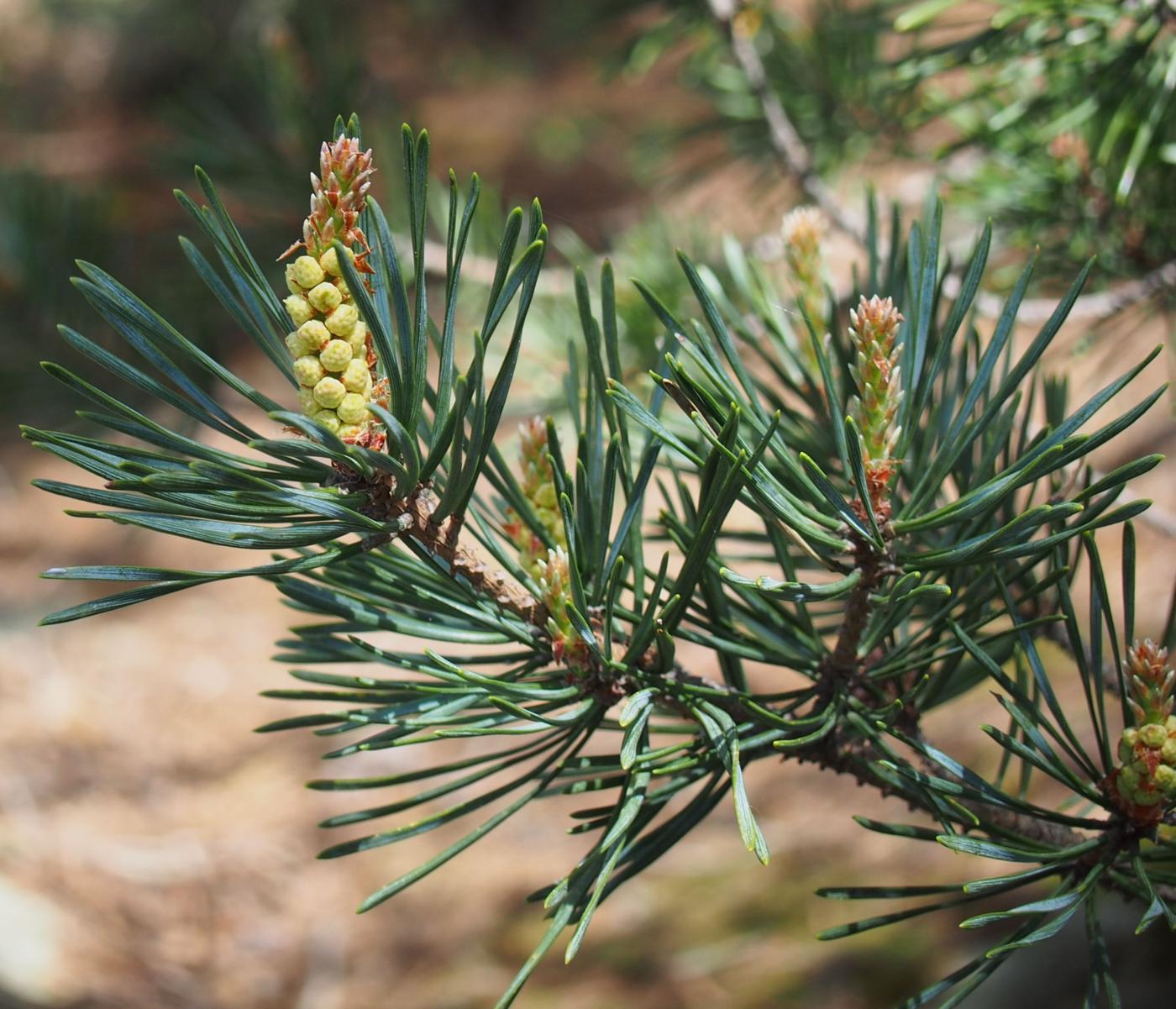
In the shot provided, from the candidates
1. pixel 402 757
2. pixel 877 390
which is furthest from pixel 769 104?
pixel 402 757

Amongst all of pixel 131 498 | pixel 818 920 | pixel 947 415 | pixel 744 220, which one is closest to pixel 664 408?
pixel 947 415

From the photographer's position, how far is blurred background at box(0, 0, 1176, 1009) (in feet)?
2.19

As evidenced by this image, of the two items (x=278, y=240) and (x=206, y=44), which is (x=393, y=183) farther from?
(x=206, y=44)

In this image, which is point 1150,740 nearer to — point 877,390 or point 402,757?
point 877,390

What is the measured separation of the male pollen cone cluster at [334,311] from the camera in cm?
27

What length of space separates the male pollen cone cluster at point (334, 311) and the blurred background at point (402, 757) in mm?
240

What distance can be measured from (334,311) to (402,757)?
1.35 metres

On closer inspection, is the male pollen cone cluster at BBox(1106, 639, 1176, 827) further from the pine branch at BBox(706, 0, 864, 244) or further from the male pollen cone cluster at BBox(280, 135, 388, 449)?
the pine branch at BBox(706, 0, 864, 244)

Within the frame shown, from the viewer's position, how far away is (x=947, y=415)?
1.32 feet

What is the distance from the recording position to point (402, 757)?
154cm

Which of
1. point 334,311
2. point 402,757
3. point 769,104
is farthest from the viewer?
point 402,757

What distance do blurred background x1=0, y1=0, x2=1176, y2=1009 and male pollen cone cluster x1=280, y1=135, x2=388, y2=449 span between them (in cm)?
24

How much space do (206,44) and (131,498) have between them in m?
3.36

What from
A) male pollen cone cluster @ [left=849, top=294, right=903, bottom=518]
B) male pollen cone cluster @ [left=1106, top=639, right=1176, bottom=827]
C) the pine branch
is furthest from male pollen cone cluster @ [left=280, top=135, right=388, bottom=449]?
the pine branch
